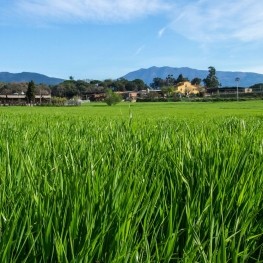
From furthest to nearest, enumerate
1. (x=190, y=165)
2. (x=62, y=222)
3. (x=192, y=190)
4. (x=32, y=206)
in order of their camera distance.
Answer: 1. (x=190, y=165)
2. (x=192, y=190)
3. (x=32, y=206)
4. (x=62, y=222)

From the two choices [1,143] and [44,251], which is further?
[1,143]

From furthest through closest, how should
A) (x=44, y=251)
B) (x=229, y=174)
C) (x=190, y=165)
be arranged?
1. (x=190, y=165)
2. (x=229, y=174)
3. (x=44, y=251)

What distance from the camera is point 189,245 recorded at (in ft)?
3.47

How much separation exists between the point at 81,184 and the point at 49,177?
0.38 metres

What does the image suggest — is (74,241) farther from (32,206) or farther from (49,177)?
(49,177)

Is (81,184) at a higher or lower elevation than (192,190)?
higher

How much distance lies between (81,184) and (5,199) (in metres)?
0.23

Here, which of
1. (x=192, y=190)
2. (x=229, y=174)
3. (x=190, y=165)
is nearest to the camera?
(x=192, y=190)

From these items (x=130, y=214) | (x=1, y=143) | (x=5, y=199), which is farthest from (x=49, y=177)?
(x=1, y=143)

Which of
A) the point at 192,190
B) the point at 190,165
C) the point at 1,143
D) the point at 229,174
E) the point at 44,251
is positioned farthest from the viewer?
the point at 1,143

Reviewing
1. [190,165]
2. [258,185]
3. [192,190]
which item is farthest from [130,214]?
[190,165]

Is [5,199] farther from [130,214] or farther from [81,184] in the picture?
[130,214]

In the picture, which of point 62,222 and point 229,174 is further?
point 229,174

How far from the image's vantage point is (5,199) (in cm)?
126
